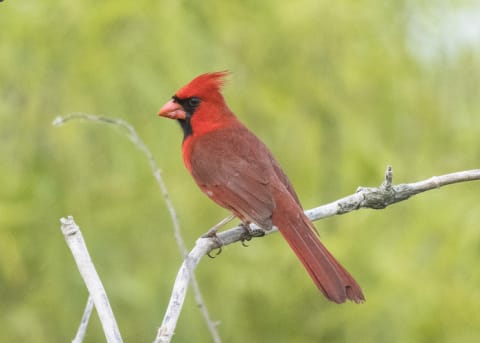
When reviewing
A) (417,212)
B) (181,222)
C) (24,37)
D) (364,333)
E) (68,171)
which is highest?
(24,37)

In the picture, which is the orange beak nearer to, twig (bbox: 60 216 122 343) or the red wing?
the red wing

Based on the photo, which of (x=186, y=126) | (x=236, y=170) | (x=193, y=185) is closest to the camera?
(x=236, y=170)

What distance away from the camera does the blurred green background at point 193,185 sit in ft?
15.7

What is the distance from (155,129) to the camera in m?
4.96

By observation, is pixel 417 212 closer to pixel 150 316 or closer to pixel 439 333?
pixel 439 333

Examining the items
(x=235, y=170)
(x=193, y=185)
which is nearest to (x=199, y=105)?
(x=235, y=170)

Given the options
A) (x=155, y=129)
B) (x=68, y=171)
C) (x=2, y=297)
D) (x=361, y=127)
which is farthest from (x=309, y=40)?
(x=2, y=297)

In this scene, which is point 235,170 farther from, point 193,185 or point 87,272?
point 87,272

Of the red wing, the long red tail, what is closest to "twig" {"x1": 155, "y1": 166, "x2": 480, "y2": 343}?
the long red tail

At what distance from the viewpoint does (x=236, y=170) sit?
14.1 feet

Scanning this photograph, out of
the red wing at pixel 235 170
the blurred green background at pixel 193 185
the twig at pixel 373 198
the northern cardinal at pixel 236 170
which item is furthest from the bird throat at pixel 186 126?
the twig at pixel 373 198

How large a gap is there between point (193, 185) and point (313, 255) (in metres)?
1.35

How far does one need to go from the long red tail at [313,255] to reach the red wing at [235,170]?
0.20 feet

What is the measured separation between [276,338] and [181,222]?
67 cm
